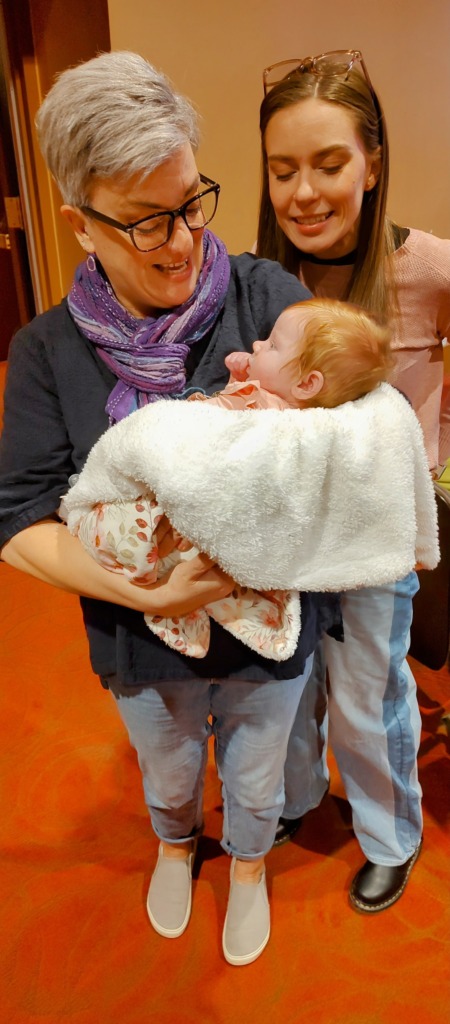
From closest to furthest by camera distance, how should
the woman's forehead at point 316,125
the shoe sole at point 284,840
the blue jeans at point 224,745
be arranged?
1. the blue jeans at point 224,745
2. the woman's forehead at point 316,125
3. the shoe sole at point 284,840

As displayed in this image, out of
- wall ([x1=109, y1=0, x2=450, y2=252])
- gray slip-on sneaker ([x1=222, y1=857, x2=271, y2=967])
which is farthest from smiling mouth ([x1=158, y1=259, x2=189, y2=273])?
wall ([x1=109, y1=0, x2=450, y2=252])

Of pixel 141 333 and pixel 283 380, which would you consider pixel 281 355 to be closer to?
pixel 283 380

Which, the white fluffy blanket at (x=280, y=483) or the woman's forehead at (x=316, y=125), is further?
the woman's forehead at (x=316, y=125)

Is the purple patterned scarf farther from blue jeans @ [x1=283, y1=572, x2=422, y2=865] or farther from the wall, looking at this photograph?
the wall

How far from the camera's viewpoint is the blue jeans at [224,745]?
120cm

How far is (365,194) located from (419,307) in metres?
0.26

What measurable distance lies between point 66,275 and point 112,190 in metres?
3.01

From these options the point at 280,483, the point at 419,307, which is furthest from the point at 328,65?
the point at 280,483

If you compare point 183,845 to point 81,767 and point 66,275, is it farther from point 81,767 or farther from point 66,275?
point 66,275

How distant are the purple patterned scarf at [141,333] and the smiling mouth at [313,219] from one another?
42 centimetres

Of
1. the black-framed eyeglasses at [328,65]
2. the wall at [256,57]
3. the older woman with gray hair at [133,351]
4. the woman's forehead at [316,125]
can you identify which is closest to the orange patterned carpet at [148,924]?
the older woman with gray hair at [133,351]

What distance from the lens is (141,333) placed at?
39.8 inches

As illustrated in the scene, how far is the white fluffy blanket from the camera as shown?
0.86 metres

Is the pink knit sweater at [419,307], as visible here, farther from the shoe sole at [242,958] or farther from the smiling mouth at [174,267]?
the shoe sole at [242,958]
